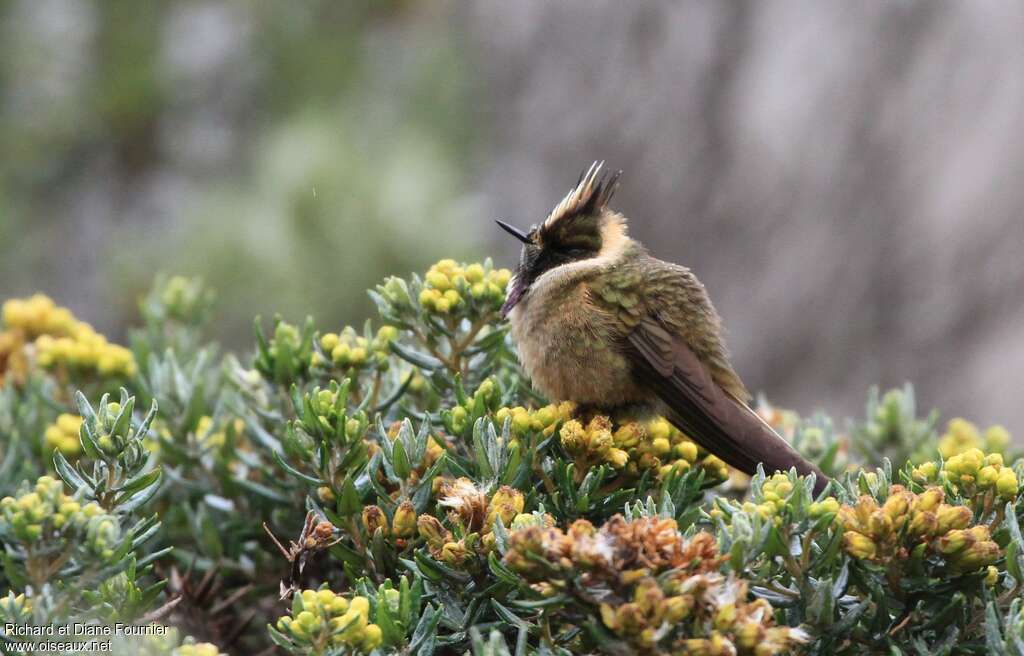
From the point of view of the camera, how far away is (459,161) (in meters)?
10.4

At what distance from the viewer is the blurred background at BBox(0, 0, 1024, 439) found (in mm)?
7895

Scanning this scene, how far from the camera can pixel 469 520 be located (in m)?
1.97

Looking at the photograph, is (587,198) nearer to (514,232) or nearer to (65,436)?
(514,232)

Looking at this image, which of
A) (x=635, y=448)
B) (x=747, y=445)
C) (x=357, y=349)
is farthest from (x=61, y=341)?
(x=747, y=445)

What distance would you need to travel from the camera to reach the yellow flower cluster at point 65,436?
103 inches

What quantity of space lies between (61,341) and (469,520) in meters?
1.39

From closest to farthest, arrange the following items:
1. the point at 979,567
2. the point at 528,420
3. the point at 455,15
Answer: the point at 979,567 → the point at 528,420 → the point at 455,15

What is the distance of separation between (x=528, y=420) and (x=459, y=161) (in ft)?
27.6

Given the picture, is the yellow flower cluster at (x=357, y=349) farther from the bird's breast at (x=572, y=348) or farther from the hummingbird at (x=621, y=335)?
the bird's breast at (x=572, y=348)

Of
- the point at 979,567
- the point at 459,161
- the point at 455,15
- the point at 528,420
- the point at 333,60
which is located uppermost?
the point at 455,15

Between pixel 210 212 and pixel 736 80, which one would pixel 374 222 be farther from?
A: pixel 736 80

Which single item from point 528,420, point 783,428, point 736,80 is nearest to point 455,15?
point 736,80

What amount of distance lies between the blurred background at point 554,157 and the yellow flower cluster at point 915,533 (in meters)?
5.89

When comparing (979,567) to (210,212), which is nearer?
(979,567)
